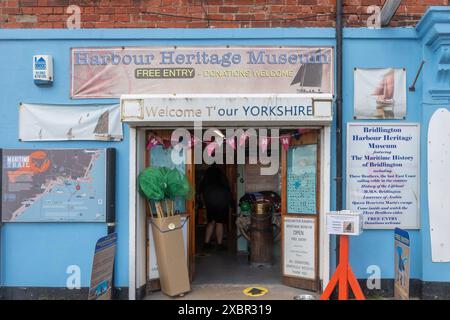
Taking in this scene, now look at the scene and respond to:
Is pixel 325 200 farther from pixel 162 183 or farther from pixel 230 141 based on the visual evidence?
pixel 162 183

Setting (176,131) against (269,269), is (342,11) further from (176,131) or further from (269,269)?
(269,269)

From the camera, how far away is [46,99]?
555 cm

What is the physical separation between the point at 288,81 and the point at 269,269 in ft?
10.2

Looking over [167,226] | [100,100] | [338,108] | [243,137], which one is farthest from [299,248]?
[100,100]

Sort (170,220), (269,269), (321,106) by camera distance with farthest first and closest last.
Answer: (269,269)
(170,220)
(321,106)

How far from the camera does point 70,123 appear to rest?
5.52 metres

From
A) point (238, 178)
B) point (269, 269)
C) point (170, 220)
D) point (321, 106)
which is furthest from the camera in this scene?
point (238, 178)

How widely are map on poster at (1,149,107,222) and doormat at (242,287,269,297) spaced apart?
2136 mm

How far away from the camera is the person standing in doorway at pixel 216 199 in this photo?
26.2 ft

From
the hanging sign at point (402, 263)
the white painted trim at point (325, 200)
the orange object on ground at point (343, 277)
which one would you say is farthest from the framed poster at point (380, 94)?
the orange object on ground at point (343, 277)

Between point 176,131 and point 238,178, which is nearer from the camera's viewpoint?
point 176,131

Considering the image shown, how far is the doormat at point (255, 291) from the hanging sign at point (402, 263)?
5.56 ft

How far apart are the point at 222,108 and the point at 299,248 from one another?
2178 mm

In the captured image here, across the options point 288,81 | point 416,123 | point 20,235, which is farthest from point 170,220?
point 416,123
